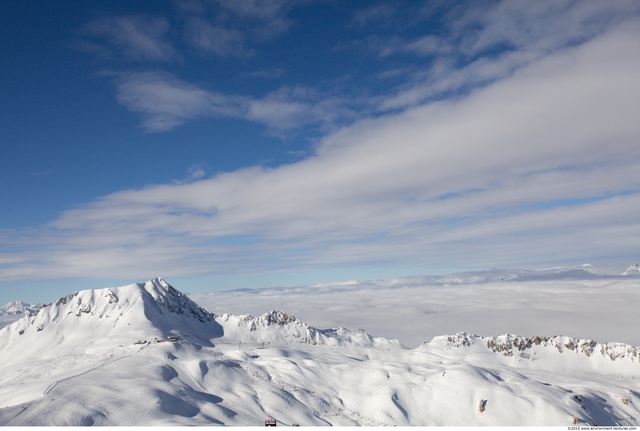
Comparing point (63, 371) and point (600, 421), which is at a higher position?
point (63, 371)

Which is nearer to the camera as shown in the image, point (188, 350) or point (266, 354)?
point (188, 350)

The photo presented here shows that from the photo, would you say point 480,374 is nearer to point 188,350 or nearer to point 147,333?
point 188,350

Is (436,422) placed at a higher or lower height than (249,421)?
lower

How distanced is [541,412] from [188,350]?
11898 centimetres

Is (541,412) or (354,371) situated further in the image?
(354,371)

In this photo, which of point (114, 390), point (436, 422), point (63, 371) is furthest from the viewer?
point (63, 371)

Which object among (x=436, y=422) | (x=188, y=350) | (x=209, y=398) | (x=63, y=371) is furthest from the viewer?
(x=188, y=350)

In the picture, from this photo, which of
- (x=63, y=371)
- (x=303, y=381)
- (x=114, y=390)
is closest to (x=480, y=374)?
(x=303, y=381)

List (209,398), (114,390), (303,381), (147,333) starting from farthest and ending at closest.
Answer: (147,333)
(303,381)
(209,398)
(114,390)

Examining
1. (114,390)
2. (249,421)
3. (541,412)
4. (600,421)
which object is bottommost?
(600,421)

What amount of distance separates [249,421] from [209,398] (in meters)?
17.1

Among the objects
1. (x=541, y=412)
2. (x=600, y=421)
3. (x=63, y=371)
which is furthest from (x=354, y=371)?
(x=63, y=371)

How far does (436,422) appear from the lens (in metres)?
109

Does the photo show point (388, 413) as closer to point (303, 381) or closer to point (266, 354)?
point (303, 381)
